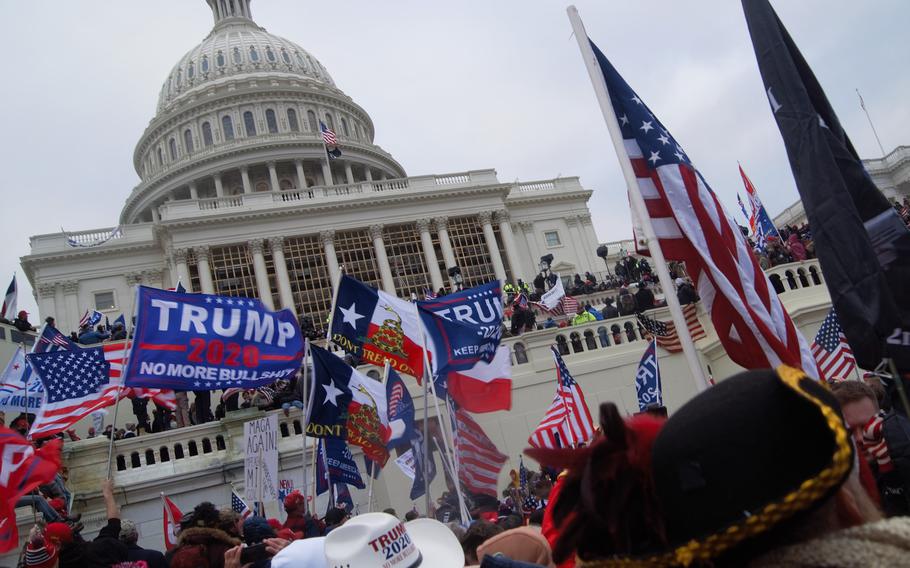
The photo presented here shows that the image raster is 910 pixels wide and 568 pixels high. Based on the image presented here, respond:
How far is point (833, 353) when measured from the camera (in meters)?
9.59

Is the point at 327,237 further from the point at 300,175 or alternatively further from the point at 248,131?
the point at 248,131

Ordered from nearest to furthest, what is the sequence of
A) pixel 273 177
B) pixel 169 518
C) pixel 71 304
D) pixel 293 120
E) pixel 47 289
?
pixel 169 518
pixel 47 289
pixel 71 304
pixel 273 177
pixel 293 120

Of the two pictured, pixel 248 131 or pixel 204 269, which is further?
pixel 248 131

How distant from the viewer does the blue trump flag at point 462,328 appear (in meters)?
10.2

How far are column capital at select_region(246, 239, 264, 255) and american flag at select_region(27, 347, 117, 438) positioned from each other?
30246 millimetres

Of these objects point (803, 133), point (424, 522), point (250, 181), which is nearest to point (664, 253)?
point (803, 133)

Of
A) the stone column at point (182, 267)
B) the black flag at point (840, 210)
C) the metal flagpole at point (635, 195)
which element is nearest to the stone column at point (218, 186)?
the stone column at point (182, 267)

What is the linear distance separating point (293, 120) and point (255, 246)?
1045 inches

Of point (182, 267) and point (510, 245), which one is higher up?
point (182, 267)

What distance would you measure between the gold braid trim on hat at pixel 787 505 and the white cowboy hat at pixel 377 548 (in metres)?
1.94

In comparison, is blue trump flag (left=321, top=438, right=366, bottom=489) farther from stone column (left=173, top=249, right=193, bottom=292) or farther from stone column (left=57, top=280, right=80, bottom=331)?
stone column (left=57, top=280, right=80, bottom=331)

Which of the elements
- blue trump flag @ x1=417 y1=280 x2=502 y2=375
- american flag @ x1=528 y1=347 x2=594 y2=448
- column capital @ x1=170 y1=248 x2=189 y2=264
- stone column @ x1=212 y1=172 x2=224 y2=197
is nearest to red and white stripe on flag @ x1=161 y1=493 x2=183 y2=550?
blue trump flag @ x1=417 y1=280 x2=502 y2=375

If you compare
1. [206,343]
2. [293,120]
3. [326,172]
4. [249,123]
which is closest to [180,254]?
[326,172]

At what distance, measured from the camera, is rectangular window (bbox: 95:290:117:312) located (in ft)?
141
